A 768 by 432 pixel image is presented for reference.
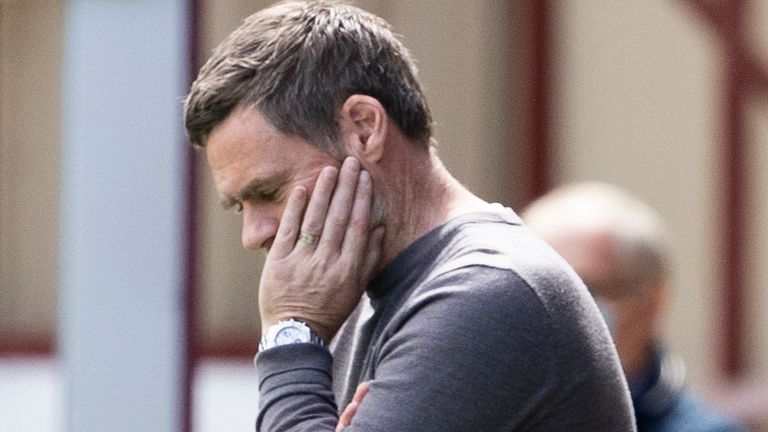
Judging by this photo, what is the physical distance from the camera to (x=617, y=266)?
342 cm

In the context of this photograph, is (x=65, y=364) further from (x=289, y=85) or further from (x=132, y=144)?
(x=289, y=85)

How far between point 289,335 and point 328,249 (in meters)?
0.12

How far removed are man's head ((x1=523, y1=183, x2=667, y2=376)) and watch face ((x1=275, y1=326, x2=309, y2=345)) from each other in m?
1.34

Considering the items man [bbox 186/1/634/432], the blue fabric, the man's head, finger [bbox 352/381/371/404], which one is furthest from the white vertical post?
finger [bbox 352/381/371/404]

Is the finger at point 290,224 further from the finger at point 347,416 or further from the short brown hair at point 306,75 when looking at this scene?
the finger at point 347,416

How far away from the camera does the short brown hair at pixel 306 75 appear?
2.12 m

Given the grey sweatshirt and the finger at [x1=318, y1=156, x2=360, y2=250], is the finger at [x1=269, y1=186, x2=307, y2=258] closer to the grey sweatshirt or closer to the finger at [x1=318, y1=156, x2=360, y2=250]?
the finger at [x1=318, y1=156, x2=360, y2=250]

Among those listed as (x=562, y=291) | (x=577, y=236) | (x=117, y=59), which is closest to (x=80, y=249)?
(x=117, y=59)

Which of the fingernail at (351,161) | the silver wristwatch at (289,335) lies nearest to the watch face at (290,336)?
the silver wristwatch at (289,335)

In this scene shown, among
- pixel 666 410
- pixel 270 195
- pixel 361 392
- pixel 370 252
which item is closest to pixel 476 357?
pixel 361 392

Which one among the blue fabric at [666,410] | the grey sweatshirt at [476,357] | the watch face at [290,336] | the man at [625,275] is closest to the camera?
the grey sweatshirt at [476,357]

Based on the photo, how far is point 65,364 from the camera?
3.34 meters

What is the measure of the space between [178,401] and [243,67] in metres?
1.31

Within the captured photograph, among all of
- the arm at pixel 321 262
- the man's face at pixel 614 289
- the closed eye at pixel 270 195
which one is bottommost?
the man's face at pixel 614 289
